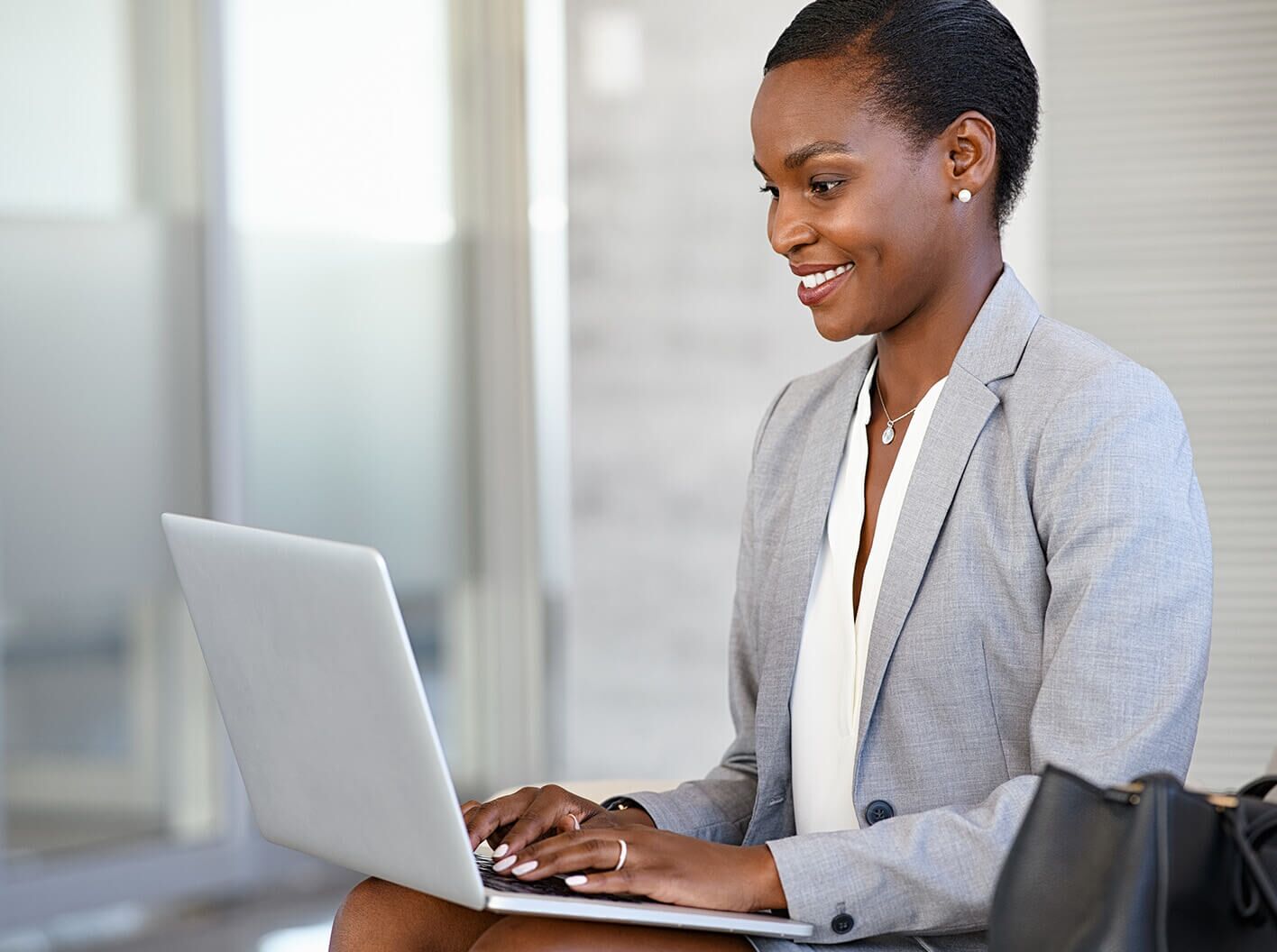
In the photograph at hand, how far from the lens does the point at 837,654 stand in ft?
4.91

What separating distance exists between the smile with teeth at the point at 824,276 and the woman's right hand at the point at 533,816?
1.73 ft

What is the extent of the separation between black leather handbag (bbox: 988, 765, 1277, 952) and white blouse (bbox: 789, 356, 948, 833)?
0.44 m

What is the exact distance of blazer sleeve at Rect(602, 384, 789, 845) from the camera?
5.06ft

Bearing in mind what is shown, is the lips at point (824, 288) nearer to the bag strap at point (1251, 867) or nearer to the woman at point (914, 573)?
the woman at point (914, 573)

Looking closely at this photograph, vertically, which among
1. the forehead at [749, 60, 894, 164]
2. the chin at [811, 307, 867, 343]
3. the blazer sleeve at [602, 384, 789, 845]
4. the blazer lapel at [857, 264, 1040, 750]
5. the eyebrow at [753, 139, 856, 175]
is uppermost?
the forehead at [749, 60, 894, 164]

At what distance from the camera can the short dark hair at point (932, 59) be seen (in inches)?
56.1

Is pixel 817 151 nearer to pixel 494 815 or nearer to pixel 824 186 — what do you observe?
pixel 824 186

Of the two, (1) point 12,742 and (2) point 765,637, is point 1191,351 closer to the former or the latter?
(2) point 765,637

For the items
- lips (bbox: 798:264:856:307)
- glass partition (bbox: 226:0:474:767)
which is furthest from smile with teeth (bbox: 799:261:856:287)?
glass partition (bbox: 226:0:474:767)

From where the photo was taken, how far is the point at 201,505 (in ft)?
11.4

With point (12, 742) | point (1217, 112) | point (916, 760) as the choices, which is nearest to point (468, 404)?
point (12, 742)

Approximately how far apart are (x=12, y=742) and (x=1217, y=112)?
8.49 feet

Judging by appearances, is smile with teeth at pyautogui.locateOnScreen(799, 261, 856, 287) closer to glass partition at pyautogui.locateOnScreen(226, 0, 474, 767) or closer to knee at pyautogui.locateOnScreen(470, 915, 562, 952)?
knee at pyautogui.locateOnScreen(470, 915, 562, 952)

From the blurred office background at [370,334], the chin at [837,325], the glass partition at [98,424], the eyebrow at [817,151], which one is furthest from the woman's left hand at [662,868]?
the glass partition at [98,424]
